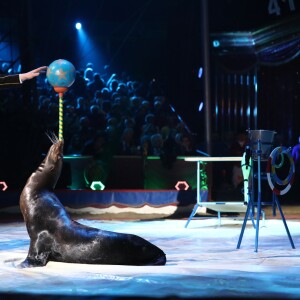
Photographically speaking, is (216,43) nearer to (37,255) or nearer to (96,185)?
(96,185)

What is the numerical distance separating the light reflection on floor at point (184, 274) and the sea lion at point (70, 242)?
14 cm

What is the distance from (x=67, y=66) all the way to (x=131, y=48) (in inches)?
478

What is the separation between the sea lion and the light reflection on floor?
0.45 feet

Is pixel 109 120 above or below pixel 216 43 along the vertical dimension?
below

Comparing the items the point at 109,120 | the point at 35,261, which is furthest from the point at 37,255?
the point at 109,120

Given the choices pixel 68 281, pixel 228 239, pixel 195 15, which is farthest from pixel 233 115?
pixel 68 281

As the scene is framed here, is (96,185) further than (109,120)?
No

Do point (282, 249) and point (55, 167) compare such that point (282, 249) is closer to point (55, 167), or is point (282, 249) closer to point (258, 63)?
point (55, 167)

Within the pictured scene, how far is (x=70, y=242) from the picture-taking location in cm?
605

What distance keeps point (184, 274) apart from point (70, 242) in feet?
3.72

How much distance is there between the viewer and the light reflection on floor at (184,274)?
15.6 ft

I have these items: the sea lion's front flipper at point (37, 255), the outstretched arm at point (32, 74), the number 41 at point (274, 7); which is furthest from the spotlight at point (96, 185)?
the sea lion's front flipper at point (37, 255)

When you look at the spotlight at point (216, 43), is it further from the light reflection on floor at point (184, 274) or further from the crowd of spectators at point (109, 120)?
the light reflection on floor at point (184, 274)

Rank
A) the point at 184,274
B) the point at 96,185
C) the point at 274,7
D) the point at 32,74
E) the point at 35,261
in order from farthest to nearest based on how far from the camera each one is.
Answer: the point at 274,7 < the point at 96,185 < the point at 32,74 < the point at 35,261 < the point at 184,274
